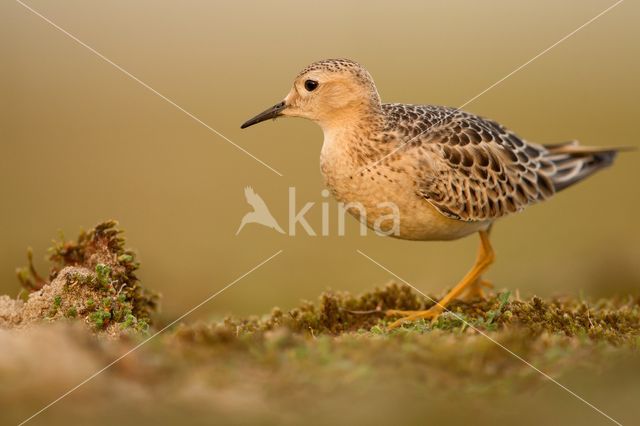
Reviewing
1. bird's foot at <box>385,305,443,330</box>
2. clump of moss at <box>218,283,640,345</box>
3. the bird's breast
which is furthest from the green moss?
bird's foot at <box>385,305,443,330</box>

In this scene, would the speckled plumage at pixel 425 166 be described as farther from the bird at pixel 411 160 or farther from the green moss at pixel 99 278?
the green moss at pixel 99 278

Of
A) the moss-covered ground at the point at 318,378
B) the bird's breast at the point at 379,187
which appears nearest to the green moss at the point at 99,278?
the moss-covered ground at the point at 318,378

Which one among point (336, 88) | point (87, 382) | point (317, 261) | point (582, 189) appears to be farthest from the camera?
point (582, 189)

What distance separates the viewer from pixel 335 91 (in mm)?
8297

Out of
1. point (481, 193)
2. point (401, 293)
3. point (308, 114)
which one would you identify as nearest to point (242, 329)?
point (401, 293)

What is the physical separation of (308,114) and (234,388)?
4790 millimetres

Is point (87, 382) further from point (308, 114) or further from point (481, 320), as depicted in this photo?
point (308, 114)

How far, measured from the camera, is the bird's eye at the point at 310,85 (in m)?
8.29

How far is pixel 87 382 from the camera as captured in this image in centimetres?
416

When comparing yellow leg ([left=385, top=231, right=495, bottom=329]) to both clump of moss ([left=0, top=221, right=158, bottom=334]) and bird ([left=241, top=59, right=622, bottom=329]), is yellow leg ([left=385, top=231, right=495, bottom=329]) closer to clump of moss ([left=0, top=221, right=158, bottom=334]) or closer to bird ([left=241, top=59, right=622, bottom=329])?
bird ([left=241, top=59, right=622, bottom=329])

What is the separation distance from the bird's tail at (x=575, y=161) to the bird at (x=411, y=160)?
30.8 inches

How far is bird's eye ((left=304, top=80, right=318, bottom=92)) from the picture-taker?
8289mm

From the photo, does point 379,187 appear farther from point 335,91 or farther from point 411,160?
point 335,91

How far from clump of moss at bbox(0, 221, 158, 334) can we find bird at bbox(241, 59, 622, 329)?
7.85 feet
